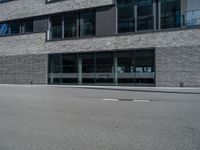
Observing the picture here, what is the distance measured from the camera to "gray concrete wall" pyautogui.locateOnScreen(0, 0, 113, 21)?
2100 centimetres

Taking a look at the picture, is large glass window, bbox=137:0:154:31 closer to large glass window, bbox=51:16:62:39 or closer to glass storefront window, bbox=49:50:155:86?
glass storefront window, bbox=49:50:155:86

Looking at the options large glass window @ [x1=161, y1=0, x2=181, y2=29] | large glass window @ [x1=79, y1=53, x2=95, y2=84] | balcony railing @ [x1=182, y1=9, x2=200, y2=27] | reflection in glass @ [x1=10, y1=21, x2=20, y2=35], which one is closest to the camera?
balcony railing @ [x1=182, y1=9, x2=200, y2=27]

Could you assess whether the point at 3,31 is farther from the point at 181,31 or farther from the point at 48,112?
the point at 48,112

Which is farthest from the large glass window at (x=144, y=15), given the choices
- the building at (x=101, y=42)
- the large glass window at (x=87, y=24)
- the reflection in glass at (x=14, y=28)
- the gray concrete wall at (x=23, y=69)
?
the reflection in glass at (x=14, y=28)

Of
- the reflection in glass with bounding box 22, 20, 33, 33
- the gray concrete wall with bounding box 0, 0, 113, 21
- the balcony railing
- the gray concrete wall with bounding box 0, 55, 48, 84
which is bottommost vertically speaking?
the gray concrete wall with bounding box 0, 55, 48, 84

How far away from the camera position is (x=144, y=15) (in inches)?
752

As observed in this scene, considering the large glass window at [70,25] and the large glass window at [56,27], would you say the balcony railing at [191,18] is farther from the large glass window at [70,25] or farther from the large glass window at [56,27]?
the large glass window at [56,27]

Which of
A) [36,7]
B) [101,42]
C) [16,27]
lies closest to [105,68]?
[101,42]

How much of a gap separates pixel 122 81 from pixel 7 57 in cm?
1244

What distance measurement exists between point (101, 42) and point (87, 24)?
8.31 ft

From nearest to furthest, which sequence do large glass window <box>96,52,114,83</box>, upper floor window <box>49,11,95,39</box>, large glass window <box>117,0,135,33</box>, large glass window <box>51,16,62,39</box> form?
large glass window <box>117,0,135,33</box> → large glass window <box>96,52,114,83</box> → upper floor window <box>49,11,95,39</box> → large glass window <box>51,16,62,39</box>

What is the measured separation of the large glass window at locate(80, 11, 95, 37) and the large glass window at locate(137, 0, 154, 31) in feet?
13.1

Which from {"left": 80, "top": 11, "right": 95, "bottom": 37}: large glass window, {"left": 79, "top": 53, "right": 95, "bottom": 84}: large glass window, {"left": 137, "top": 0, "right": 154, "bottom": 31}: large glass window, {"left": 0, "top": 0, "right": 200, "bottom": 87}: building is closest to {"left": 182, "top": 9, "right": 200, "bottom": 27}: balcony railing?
{"left": 0, "top": 0, "right": 200, "bottom": 87}: building

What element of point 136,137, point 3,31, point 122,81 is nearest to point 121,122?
point 136,137
